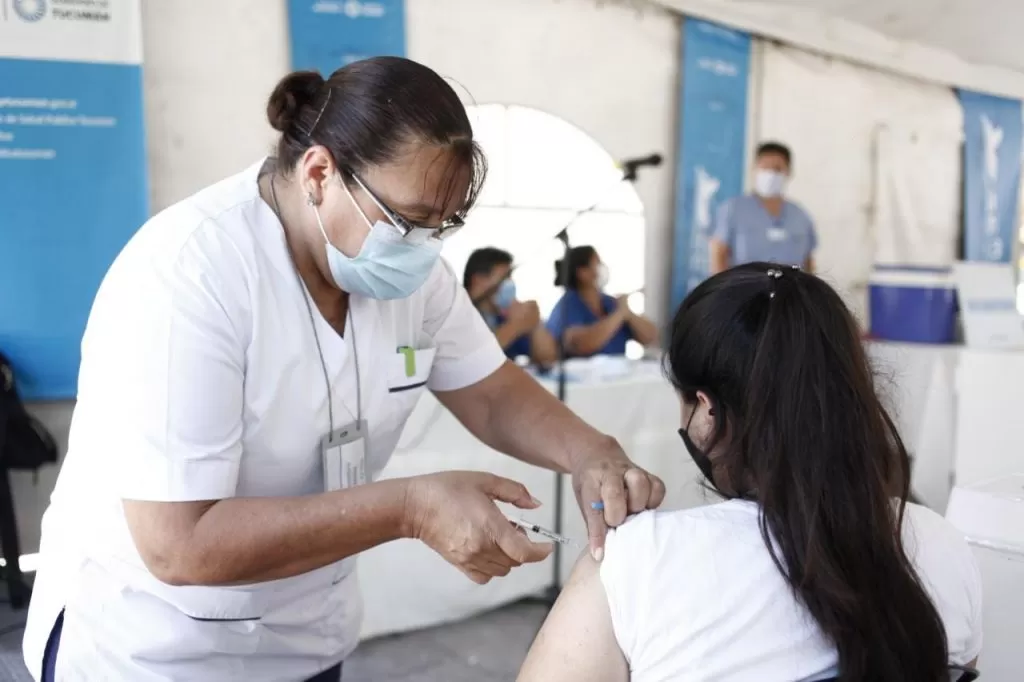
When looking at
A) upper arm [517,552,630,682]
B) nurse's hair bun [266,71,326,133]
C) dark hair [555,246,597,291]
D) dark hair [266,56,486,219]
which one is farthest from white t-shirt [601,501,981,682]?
dark hair [555,246,597,291]

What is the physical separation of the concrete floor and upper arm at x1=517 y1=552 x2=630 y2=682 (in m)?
1.60

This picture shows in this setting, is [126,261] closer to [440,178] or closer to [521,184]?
[440,178]

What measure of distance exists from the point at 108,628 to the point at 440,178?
0.63 m

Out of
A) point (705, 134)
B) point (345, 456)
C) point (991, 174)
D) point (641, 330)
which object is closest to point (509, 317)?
point (641, 330)

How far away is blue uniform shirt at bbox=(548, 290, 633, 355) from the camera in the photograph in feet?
11.8

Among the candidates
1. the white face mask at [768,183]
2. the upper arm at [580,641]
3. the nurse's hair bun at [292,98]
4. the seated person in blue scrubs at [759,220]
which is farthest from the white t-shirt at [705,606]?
the white face mask at [768,183]

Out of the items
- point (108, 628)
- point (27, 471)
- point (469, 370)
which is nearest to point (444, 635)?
point (27, 471)

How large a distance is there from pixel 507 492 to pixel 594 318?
9.27ft

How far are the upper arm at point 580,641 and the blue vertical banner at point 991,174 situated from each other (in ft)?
22.1

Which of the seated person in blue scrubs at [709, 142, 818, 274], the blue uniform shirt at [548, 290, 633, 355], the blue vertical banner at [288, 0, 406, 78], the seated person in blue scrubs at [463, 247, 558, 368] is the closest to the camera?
the blue vertical banner at [288, 0, 406, 78]

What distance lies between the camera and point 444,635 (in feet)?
9.13

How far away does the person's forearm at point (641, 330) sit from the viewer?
3.75 metres

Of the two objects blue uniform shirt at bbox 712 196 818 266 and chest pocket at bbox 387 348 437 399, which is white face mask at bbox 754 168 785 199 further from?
chest pocket at bbox 387 348 437 399

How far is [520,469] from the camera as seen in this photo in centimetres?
281
